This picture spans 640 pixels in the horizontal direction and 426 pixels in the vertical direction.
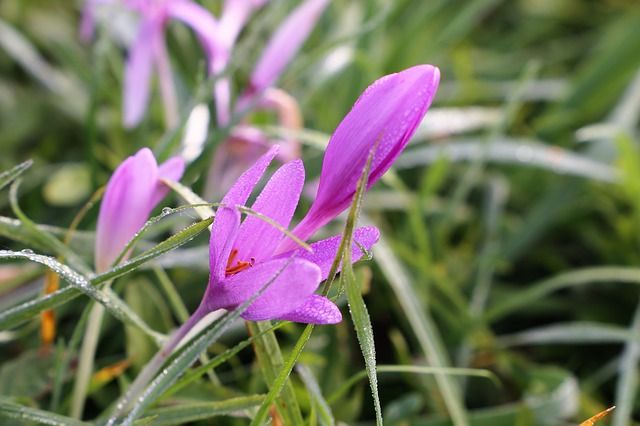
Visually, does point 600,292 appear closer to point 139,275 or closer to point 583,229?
point 583,229

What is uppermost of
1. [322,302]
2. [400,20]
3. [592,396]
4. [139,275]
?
[400,20]

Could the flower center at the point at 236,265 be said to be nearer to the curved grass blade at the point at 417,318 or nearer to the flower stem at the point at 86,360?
the flower stem at the point at 86,360

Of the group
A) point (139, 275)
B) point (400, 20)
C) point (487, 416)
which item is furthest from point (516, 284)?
point (400, 20)

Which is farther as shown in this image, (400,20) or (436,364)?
(400,20)

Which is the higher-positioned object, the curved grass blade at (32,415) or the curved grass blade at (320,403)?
the curved grass blade at (32,415)

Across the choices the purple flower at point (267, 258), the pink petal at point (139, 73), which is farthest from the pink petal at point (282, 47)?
the purple flower at point (267, 258)

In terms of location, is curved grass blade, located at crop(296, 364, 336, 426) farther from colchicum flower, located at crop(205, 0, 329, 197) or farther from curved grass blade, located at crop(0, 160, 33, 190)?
colchicum flower, located at crop(205, 0, 329, 197)

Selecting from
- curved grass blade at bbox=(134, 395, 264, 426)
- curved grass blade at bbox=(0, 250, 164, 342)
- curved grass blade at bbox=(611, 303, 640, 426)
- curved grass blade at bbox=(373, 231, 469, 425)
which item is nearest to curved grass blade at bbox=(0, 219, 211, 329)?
curved grass blade at bbox=(0, 250, 164, 342)
